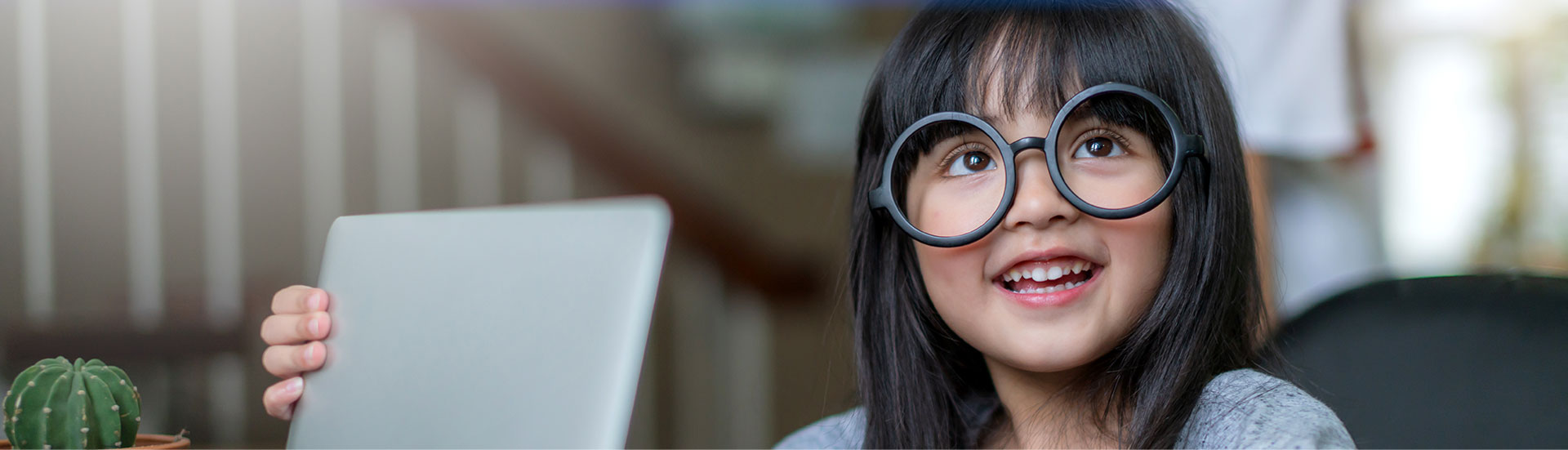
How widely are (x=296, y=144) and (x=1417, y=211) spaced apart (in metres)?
2.32

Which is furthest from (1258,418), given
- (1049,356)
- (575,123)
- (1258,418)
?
(575,123)

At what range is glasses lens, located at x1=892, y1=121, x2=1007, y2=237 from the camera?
0.72 meters

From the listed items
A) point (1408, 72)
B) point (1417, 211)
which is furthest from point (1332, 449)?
point (1408, 72)

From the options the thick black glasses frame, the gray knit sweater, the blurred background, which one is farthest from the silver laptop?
the blurred background

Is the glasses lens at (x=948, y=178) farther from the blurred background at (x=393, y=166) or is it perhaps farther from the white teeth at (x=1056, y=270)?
the blurred background at (x=393, y=166)

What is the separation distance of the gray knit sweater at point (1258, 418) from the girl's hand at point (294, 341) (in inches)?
23.3

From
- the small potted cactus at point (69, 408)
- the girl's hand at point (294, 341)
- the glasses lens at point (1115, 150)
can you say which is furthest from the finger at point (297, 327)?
the glasses lens at point (1115, 150)

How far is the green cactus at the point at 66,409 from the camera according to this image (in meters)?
0.60

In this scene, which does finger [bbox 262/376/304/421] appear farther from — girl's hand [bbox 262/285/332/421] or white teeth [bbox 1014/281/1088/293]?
white teeth [bbox 1014/281/1088/293]

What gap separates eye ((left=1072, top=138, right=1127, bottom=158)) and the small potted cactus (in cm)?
63

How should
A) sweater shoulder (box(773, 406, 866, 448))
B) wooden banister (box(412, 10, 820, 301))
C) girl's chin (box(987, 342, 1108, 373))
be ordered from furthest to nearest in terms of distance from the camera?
1. wooden banister (box(412, 10, 820, 301))
2. sweater shoulder (box(773, 406, 866, 448))
3. girl's chin (box(987, 342, 1108, 373))

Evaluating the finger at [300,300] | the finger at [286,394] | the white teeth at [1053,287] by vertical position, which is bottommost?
the finger at [286,394]

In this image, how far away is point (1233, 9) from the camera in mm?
1303

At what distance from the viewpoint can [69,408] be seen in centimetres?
60
